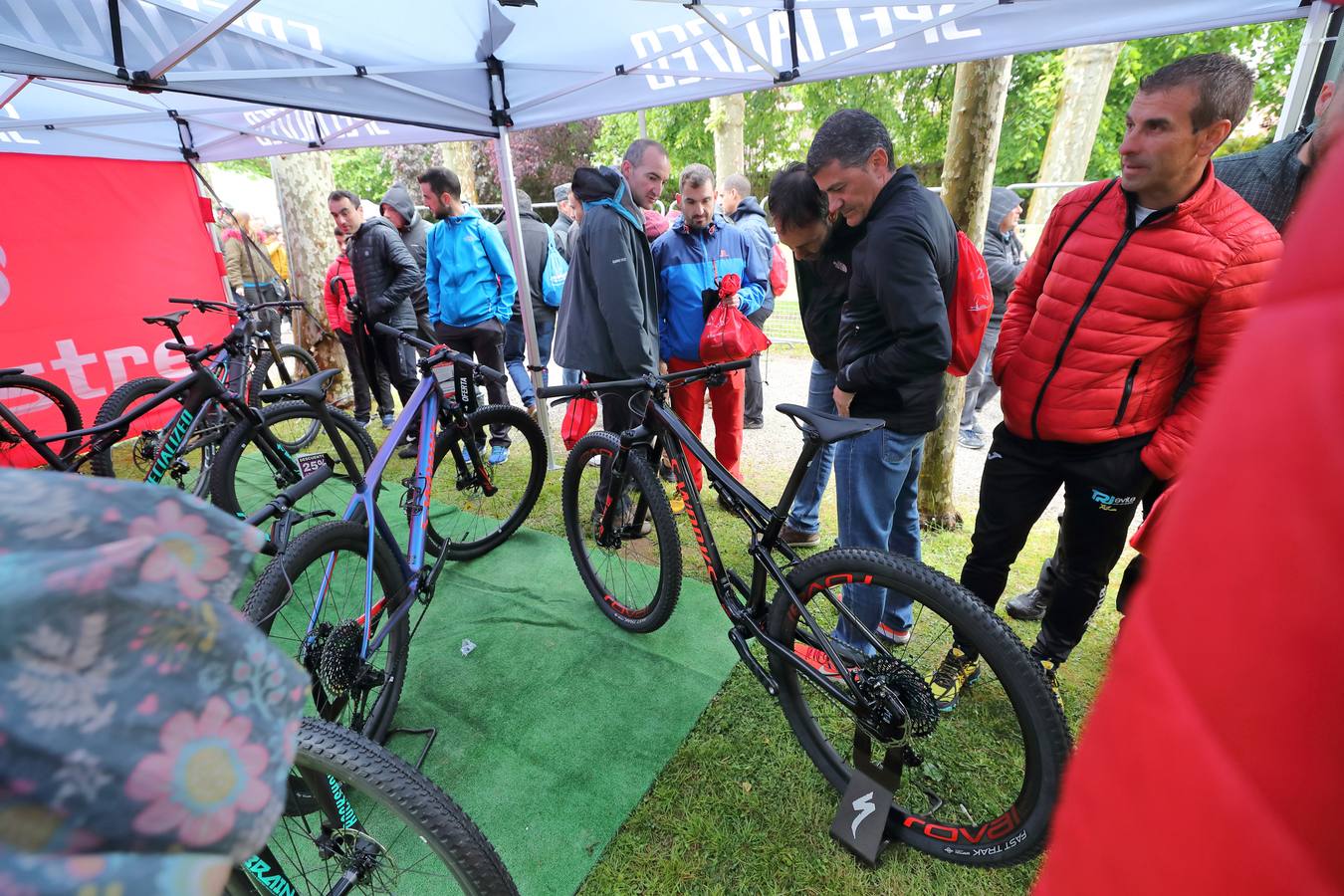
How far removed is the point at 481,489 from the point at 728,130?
8.09m

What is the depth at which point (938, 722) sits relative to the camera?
78.8 inches

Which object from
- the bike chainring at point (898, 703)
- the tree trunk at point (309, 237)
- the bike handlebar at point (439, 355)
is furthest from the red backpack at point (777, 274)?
the tree trunk at point (309, 237)

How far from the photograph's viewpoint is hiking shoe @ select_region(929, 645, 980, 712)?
1981mm

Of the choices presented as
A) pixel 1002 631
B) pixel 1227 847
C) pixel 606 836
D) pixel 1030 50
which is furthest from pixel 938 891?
pixel 1030 50

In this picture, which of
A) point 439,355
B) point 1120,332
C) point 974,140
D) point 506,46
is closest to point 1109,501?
point 1120,332

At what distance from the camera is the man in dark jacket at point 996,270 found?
471cm

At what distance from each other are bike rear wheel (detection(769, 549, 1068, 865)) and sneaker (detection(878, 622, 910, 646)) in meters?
0.06

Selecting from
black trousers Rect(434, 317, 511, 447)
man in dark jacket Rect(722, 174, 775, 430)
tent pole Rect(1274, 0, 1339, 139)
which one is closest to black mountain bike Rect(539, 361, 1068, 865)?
black trousers Rect(434, 317, 511, 447)

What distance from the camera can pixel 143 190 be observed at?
5.77m

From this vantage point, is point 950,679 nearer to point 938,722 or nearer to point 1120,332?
point 938,722

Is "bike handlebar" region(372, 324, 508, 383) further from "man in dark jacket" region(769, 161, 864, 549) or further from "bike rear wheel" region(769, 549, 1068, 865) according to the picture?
"bike rear wheel" region(769, 549, 1068, 865)

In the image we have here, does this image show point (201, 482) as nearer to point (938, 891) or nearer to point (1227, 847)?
point (938, 891)

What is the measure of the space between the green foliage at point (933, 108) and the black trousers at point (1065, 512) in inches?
447

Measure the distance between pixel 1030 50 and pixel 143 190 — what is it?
25.1 ft
